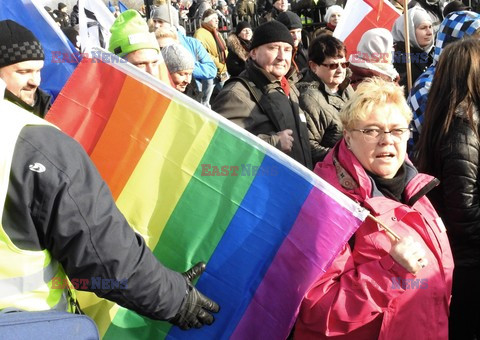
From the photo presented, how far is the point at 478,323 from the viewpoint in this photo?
3469 mm

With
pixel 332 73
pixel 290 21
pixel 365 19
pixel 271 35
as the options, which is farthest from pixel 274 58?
pixel 290 21

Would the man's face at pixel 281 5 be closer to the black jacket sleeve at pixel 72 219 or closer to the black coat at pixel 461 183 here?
the black coat at pixel 461 183

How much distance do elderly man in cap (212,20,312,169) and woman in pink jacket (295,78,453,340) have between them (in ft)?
3.33

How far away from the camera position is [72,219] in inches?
73.0

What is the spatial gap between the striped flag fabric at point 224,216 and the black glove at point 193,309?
0.09 metres

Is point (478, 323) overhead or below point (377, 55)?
below

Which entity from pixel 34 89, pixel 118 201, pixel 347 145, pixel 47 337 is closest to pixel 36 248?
pixel 47 337

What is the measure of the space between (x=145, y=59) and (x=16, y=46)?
35.5 inches

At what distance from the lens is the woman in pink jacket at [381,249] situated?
95.6 inches

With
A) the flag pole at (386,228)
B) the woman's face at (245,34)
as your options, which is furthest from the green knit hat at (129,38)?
the woman's face at (245,34)

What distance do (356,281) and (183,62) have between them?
269cm

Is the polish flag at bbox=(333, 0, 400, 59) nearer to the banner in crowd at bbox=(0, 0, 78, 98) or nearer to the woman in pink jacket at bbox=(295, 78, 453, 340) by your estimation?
the banner in crowd at bbox=(0, 0, 78, 98)

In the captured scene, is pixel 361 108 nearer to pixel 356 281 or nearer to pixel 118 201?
pixel 356 281

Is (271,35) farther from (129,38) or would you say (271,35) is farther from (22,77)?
(22,77)
